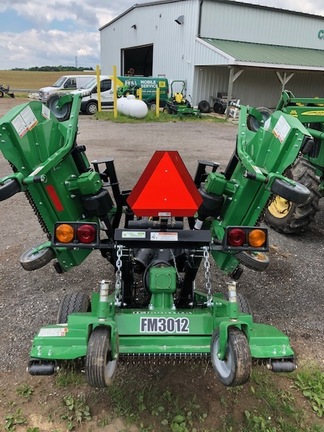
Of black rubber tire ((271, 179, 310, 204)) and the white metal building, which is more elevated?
the white metal building

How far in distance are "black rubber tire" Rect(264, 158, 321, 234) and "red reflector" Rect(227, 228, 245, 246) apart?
2.53m

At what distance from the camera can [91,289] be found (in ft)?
12.9

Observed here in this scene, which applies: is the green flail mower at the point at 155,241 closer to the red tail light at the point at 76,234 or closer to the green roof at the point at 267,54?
the red tail light at the point at 76,234

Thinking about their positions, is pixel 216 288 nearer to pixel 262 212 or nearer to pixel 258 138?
pixel 262 212

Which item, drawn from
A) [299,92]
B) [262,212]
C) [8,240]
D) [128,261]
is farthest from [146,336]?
[299,92]

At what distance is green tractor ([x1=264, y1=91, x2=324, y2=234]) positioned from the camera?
4.89 metres

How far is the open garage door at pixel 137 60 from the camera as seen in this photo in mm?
29844

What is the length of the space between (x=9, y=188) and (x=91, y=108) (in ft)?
60.0

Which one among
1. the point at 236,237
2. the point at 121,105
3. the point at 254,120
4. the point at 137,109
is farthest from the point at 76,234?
the point at 121,105

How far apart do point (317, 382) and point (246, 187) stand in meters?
1.51

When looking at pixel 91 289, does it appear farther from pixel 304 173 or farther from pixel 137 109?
pixel 137 109

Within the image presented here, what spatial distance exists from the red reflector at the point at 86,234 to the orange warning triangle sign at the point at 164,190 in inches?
12.8

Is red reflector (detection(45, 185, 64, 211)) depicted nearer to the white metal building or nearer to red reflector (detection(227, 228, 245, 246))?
red reflector (detection(227, 228, 245, 246))

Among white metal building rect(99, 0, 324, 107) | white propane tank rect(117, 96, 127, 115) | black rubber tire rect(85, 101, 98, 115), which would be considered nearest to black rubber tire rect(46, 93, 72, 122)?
white propane tank rect(117, 96, 127, 115)
